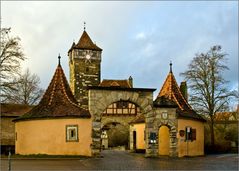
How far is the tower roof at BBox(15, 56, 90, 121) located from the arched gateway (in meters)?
0.75

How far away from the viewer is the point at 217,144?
139ft

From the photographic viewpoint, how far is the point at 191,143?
107 ft

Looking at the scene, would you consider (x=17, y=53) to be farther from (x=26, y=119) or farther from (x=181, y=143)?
(x=181, y=143)

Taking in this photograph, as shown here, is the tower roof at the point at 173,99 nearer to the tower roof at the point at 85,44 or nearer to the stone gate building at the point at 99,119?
the stone gate building at the point at 99,119

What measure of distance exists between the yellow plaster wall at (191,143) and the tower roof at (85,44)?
26205mm

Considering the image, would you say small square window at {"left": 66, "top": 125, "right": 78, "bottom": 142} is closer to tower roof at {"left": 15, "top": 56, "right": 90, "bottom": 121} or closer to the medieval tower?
tower roof at {"left": 15, "top": 56, "right": 90, "bottom": 121}

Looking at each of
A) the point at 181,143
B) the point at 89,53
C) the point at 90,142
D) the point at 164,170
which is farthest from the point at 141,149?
the point at 89,53

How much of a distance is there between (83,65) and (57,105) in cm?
2732

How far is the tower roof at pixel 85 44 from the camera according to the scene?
56.9 m


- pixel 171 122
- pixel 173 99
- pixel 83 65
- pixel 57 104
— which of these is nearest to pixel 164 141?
pixel 173 99

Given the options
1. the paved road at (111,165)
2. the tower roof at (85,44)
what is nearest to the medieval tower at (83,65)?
the tower roof at (85,44)

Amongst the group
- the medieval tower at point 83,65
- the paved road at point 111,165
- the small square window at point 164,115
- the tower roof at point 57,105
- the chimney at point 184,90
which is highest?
the medieval tower at point 83,65

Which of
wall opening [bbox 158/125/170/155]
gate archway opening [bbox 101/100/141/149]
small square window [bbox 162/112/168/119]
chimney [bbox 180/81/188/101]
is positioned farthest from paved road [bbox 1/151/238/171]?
gate archway opening [bbox 101/100/141/149]

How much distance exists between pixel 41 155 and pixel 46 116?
2665 mm
